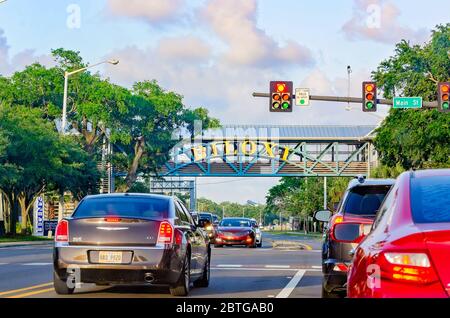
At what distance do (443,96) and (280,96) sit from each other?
6.05 metres

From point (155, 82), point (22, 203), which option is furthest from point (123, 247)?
point (155, 82)

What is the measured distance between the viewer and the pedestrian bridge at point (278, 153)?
87500 mm

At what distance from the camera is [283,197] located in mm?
143875

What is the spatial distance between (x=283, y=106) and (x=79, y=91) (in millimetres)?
40750

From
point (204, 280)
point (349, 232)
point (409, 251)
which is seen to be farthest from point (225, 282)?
point (409, 251)

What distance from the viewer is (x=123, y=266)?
13047 mm

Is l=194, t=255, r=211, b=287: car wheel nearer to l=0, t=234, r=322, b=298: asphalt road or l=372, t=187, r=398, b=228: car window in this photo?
l=0, t=234, r=322, b=298: asphalt road

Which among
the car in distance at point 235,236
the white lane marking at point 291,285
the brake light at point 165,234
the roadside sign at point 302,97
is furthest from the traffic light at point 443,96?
the brake light at point 165,234

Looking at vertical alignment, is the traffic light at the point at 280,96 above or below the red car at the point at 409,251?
above

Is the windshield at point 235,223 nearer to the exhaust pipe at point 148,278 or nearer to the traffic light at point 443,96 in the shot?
the traffic light at point 443,96

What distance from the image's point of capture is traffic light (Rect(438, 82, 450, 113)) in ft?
112

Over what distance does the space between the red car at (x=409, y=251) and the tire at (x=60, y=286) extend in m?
7.60

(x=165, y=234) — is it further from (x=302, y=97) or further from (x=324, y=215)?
(x=302, y=97)

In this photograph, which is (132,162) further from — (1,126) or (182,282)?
(182,282)
